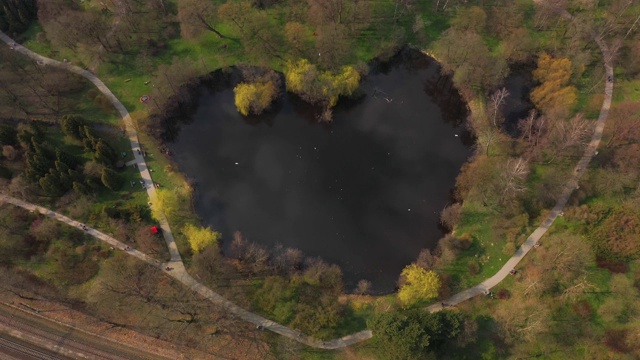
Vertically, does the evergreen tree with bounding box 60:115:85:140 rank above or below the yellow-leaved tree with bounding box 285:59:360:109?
below

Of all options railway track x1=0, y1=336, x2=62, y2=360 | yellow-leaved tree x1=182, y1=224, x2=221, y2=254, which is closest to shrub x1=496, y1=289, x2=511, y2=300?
yellow-leaved tree x1=182, y1=224, x2=221, y2=254

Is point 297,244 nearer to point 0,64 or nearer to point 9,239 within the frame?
point 9,239

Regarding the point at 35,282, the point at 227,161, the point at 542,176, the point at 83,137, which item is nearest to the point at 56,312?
the point at 35,282

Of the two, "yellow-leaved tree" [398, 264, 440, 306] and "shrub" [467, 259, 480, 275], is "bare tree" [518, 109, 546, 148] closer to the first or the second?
"shrub" [467, 259, 480, 275]

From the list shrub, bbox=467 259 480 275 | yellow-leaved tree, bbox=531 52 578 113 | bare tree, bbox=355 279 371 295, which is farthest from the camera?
yellow-leaved tree, bbox=531 52 578 113

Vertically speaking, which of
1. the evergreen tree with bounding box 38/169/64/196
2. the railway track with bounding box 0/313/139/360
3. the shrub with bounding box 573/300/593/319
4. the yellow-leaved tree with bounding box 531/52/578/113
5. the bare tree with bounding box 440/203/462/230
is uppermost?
the yellow-leaved tree with bounding box 531/52/578/113

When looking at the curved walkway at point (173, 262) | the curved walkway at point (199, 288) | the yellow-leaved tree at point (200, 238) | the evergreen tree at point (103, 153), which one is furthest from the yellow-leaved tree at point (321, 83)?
the curved walkway at point (199, 288)
